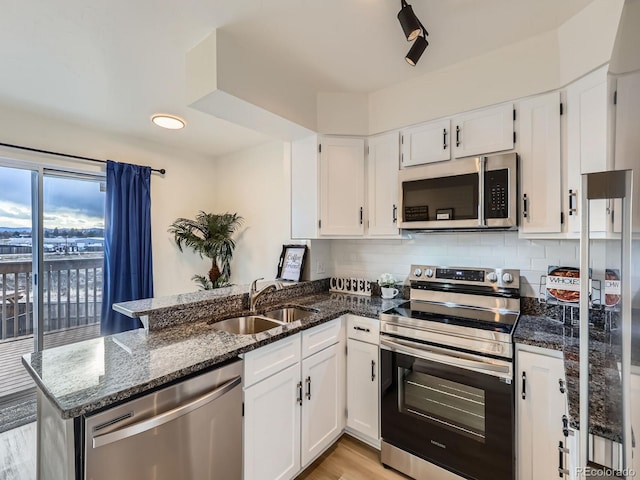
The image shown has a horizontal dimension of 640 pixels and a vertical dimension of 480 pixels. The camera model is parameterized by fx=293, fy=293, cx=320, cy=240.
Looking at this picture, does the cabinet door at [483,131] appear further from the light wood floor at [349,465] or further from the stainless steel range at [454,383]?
the light wood floor at [349,465]

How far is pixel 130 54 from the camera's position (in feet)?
5.91

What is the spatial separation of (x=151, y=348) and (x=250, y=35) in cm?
175

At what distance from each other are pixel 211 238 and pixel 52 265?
60.0 inches

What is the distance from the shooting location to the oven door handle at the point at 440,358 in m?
1.55

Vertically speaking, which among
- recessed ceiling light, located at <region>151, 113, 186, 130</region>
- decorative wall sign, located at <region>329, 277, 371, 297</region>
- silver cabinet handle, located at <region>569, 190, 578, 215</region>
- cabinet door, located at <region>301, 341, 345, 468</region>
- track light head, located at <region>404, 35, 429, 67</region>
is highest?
recessed ceiling light, located at <region>151, 113, 186, 130</region>

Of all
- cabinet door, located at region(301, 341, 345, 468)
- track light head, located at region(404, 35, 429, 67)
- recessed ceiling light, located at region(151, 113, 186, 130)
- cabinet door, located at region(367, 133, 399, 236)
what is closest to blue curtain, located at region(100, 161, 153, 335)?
recessed ceiling light, located at region(151, 113, 186, 130)

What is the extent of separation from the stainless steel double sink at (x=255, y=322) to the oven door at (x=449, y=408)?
2.34 feet

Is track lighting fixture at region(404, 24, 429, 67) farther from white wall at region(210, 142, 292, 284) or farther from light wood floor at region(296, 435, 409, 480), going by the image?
light wood floor at region(296, 435, 409, 480)

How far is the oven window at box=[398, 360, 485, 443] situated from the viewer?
1631 mm

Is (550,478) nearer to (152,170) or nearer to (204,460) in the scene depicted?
(204,460)

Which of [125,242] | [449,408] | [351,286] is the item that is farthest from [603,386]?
[125,242]

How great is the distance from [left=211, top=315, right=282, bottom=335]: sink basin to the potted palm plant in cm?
178

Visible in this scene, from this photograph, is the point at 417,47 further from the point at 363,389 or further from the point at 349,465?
the point at 349,465

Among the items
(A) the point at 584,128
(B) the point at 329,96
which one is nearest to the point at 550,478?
(A) the point at 584,128
